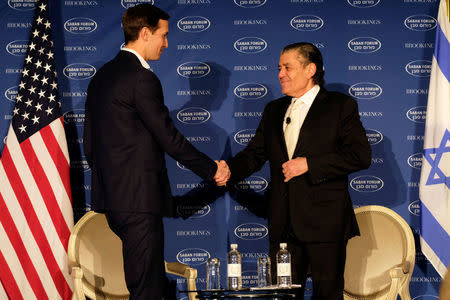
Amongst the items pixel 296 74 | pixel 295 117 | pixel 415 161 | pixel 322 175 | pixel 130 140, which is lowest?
pixel 415 161

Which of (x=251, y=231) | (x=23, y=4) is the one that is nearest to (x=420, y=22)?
(x=251, y=231)

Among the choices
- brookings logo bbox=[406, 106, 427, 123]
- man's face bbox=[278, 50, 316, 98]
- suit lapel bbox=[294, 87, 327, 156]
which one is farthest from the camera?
brookings logo bbox=[406, 106, 427, 123]

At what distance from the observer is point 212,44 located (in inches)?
209

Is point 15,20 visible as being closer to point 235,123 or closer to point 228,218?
point 235,123

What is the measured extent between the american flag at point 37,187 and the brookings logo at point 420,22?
299 centimetres

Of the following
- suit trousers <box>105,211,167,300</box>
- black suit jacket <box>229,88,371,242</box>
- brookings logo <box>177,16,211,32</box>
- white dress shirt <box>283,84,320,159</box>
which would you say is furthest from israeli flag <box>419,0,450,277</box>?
suit trousers <box>105,211,167,300</box>

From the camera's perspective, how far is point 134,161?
369 cm

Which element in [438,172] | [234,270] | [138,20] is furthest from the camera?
[438,172]

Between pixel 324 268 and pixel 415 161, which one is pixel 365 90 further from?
pixel 324 268

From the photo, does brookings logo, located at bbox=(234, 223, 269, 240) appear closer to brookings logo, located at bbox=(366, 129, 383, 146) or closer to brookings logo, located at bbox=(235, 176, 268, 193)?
brookings logo, located at bbox=(235, 176, 268, 193)

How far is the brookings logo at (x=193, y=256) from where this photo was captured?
205 inches

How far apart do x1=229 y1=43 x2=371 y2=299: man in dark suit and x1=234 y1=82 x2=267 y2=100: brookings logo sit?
884 mm

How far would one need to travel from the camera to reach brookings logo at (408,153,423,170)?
5293 millimetres

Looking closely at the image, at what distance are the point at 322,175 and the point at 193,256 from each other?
1.65 metres
